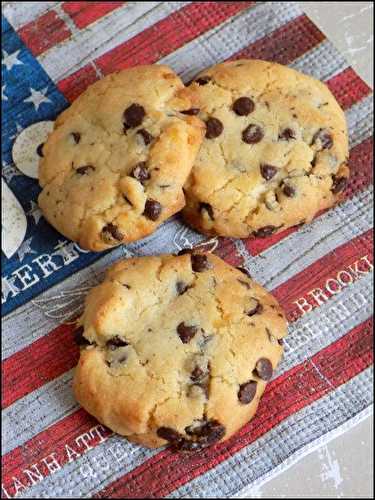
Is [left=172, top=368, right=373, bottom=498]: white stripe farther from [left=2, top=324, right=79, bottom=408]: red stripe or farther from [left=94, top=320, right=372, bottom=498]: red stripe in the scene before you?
[left=2, top=324, right=79, bottom=408]: red stripe

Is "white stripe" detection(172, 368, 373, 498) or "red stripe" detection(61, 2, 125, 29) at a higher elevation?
"red stripe" detection(61, 2, 125, 29)

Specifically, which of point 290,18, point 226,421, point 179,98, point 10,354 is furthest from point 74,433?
point 290,18

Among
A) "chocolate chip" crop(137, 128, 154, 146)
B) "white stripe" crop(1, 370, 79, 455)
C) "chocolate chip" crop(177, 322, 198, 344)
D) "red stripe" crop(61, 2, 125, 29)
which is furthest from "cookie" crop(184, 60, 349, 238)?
"white stripe" crop(1, 370, 79, 455)

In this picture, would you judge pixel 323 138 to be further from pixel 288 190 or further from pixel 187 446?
pixel 187 446

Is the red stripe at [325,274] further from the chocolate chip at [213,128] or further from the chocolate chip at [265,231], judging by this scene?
the chocolate chip at [213,128]

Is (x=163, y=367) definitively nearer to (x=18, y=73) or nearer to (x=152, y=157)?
(x=152, y=157)
